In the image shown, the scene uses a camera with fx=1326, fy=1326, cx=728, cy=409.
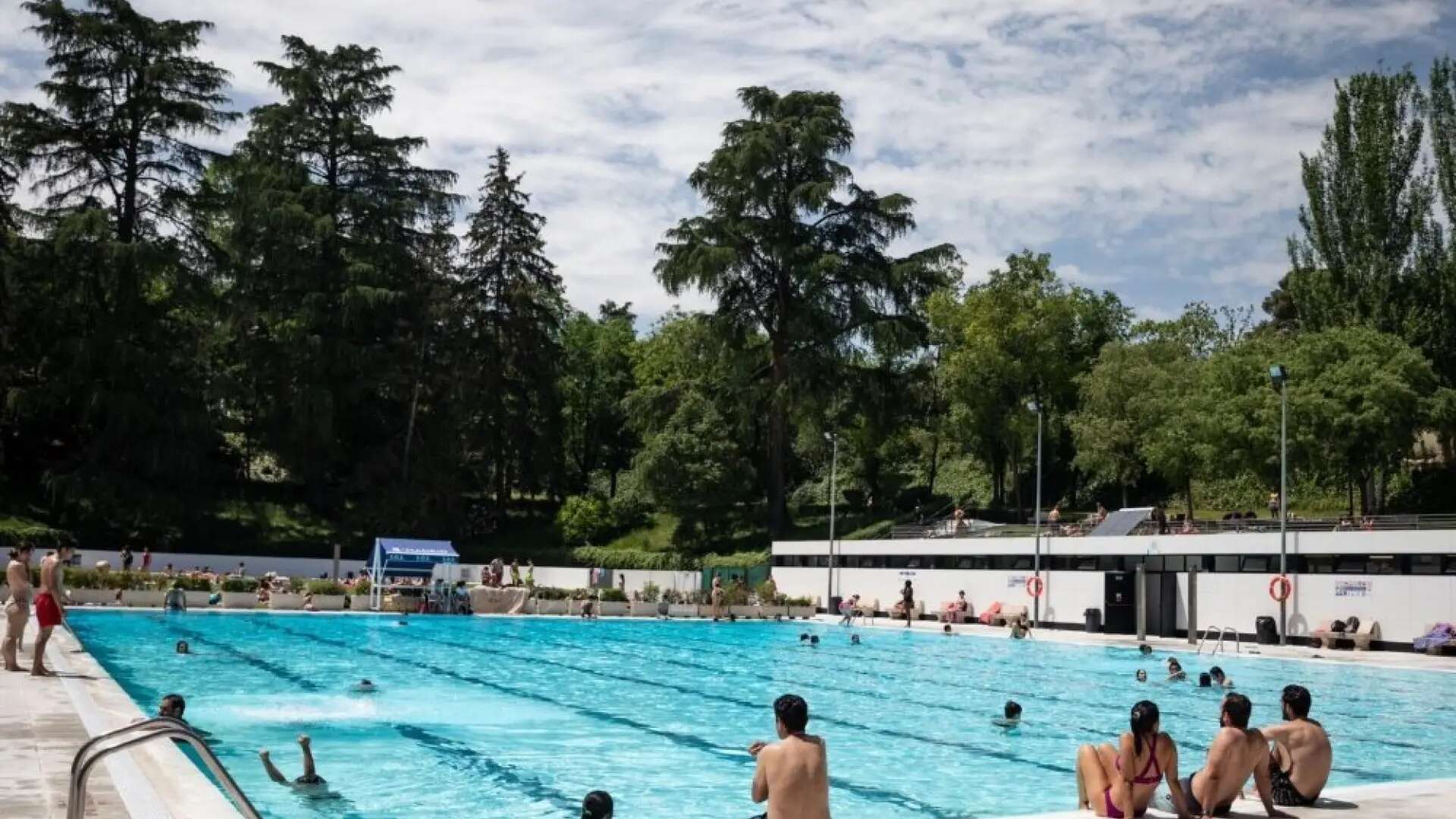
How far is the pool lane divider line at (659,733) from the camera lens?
12.7 meters

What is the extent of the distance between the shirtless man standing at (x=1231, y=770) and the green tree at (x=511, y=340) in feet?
183

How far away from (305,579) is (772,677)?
2205cm

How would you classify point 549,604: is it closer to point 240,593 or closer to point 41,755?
point 240,593

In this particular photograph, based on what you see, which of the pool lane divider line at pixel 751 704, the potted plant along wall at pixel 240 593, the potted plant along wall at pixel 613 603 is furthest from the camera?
the potted plant along wall at pixel 613 603

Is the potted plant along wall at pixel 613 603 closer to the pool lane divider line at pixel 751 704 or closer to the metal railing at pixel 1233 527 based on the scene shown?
the metal railing at pixel 1233 527

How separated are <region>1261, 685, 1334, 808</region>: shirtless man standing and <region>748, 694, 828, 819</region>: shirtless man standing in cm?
396

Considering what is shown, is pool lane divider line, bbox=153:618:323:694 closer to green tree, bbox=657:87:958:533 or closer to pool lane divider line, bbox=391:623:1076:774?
pool lane divider line, bbox=391:623:1076:774

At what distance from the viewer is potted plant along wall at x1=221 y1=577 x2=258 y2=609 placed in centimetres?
3844

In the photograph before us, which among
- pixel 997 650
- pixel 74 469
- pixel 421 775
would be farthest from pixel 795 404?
pixel 421 775

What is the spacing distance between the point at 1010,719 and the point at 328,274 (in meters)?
46.5

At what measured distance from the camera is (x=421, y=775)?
1328cm

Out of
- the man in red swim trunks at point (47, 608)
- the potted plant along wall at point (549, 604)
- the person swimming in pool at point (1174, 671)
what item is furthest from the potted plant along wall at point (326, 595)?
the person swimming in pool at point (1174, 671)

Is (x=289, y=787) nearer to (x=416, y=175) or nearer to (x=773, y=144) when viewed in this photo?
(x=773, y=144)

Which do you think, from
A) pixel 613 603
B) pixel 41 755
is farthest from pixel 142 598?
pixel 41 755
